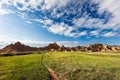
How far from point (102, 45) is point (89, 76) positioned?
495 ft

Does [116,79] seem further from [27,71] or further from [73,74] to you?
[27,71]

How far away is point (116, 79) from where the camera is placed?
3338cm

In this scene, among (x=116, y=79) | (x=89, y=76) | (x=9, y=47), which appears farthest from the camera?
(x=9, y=47)

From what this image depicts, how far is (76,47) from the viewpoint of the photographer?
187m

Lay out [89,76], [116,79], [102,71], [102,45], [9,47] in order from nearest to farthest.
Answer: [116,79] < [89,76] < [102,71] < [9,47] < [102,45]

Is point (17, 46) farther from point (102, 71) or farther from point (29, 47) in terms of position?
point (102, 71)

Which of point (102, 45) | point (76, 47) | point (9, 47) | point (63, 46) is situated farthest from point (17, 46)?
point (102, 45)

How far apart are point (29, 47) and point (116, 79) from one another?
155526mm

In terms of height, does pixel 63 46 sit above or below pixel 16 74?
above

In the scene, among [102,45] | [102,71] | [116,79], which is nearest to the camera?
[116,79]

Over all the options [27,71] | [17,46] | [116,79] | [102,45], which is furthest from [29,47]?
[116,79]

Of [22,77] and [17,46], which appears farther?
[17,46]

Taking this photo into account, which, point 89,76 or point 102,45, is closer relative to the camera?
point 89,76

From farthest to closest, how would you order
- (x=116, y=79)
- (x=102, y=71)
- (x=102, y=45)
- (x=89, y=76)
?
1. (x=102, y=45)
2. (x=102, y=71)
3. (x=89, y=76)
4. (x=116, y=79)
